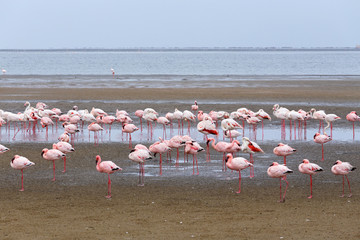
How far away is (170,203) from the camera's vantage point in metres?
11.7

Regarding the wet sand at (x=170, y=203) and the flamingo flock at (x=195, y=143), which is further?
the flamingo flock at (x=195, y=143)

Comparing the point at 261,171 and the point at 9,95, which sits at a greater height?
the point at 9,95

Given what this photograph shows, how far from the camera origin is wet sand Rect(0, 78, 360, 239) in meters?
9.87

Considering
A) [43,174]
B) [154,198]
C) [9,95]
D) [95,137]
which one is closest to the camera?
[154,198]

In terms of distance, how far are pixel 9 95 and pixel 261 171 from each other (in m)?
24.6

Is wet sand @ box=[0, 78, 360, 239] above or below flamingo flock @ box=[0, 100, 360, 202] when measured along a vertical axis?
below

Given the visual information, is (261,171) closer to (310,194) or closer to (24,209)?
(310,194)

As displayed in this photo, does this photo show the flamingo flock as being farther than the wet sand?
Yes

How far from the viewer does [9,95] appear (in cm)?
3612

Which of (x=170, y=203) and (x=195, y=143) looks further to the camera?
(x=195, y=143)

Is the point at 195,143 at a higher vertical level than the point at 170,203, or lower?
higher

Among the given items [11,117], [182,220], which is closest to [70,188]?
[182,220]

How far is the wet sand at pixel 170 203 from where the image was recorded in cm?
987

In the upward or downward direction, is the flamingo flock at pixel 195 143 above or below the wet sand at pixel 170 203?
above
